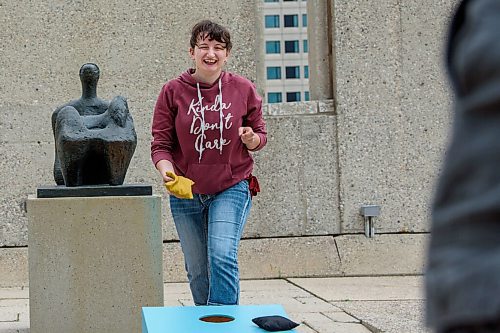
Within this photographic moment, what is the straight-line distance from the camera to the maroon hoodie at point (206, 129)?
12.5 feet

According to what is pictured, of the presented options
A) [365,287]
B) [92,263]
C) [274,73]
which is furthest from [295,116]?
[274,73]

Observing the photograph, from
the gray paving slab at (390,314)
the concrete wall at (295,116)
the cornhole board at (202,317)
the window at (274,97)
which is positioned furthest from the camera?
the window at (274,97)

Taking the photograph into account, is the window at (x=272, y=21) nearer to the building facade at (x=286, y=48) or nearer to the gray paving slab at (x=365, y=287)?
the building facade at (x=286, y=48)

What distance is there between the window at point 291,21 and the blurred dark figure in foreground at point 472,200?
8.85 meters

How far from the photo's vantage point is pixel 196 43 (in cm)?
395

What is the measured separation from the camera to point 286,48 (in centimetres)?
1008

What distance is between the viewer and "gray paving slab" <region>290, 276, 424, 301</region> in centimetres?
588

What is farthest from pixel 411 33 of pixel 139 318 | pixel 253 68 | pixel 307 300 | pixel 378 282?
pixel 139 318

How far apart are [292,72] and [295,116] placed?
3699 millimetres

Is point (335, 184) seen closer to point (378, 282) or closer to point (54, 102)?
point (378, 282)

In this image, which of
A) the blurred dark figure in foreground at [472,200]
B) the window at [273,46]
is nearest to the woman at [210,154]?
the blurred dark figure in foreground at [472,200]

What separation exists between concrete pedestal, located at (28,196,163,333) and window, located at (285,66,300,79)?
20.5 feet

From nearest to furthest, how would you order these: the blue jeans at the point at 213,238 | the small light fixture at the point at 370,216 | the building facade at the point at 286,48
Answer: the blue jeans at the point at 213,238
the small light fixture at the point at 370,216
the building facade at the point at 286,48

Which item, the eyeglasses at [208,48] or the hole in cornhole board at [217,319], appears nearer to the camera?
the hole in cornhole board at [217,319]
